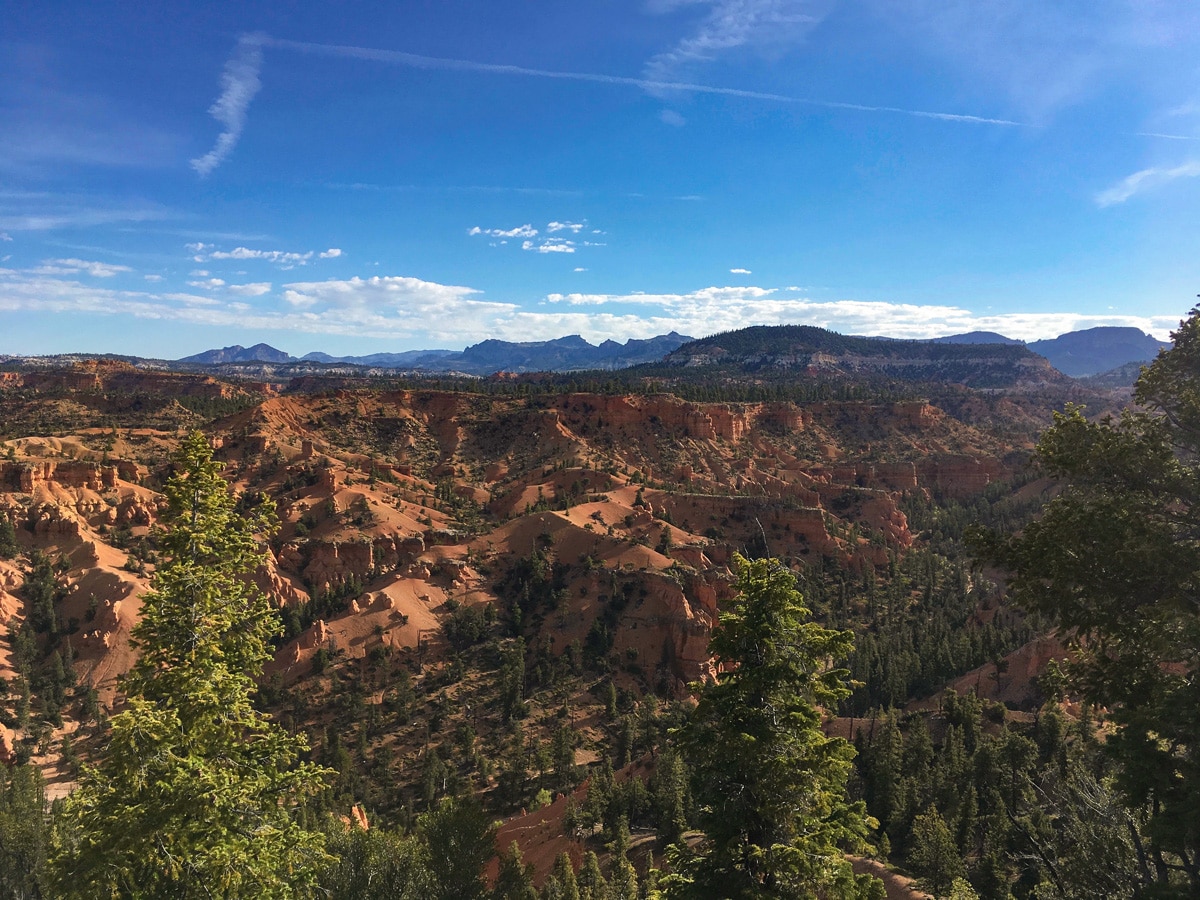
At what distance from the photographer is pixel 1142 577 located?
364 inches

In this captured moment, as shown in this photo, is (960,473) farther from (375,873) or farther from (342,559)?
(375,873)

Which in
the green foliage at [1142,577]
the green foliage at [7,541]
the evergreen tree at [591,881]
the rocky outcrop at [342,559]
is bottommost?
the evergreen tree at [591,881]

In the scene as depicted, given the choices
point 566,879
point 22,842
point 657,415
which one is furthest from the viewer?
point 657,415

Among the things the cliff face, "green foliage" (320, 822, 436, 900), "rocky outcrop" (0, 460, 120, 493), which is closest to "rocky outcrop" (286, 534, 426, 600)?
the cliff face

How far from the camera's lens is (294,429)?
110688 millimetres

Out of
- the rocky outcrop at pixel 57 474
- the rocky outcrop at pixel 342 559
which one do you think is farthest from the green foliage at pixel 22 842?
the rocky outcrop at pixel 57 474

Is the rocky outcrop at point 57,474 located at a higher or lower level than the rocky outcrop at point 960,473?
higher

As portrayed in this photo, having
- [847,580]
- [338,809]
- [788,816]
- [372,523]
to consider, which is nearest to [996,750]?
[788,816]

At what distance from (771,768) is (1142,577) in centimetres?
594

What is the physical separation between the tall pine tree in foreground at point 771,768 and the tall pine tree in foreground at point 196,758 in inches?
233

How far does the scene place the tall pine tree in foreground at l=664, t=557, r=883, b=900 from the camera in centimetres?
937

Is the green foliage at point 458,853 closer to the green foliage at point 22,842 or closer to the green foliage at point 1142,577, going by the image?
the green foliage at point 22,842

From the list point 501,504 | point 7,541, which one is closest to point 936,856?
point 501,504

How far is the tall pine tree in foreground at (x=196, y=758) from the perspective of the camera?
8.02 metres
